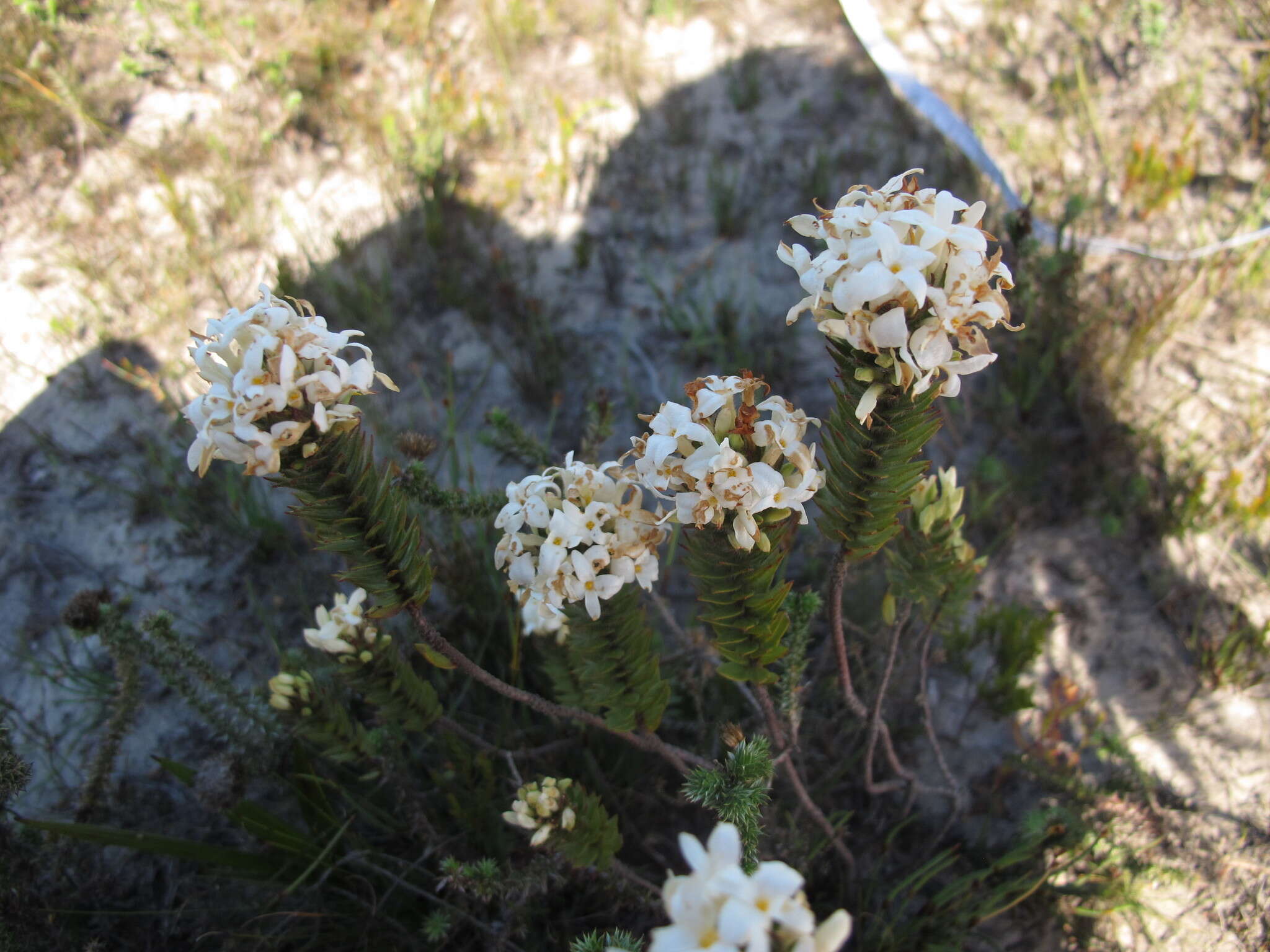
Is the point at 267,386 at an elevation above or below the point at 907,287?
above

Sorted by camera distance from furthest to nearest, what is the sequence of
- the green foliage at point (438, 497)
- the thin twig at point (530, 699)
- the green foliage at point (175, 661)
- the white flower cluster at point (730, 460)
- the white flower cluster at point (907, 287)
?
1. the green foliage at point (175, 661)
2. the green foliage at point (438, 497)
3. the thin twig at point (530, 699)
4. the white flower cluster at point (730, 460)
5. the white flower cluster at point (907, 287)

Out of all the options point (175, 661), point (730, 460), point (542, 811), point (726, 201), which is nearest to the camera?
point (730, 460)

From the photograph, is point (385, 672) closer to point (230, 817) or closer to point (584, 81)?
point (230, 817)

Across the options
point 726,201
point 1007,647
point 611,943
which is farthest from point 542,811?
point 726,201

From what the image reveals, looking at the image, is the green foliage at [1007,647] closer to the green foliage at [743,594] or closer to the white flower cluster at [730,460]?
the green foliage at [743,594]

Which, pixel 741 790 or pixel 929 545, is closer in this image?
pixel 741 790

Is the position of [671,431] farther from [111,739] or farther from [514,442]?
[111,739]

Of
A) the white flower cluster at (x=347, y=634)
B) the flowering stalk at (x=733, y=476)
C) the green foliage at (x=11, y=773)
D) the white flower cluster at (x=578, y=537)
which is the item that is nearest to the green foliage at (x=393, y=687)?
the white flower cluster at (x=347, y=634)
